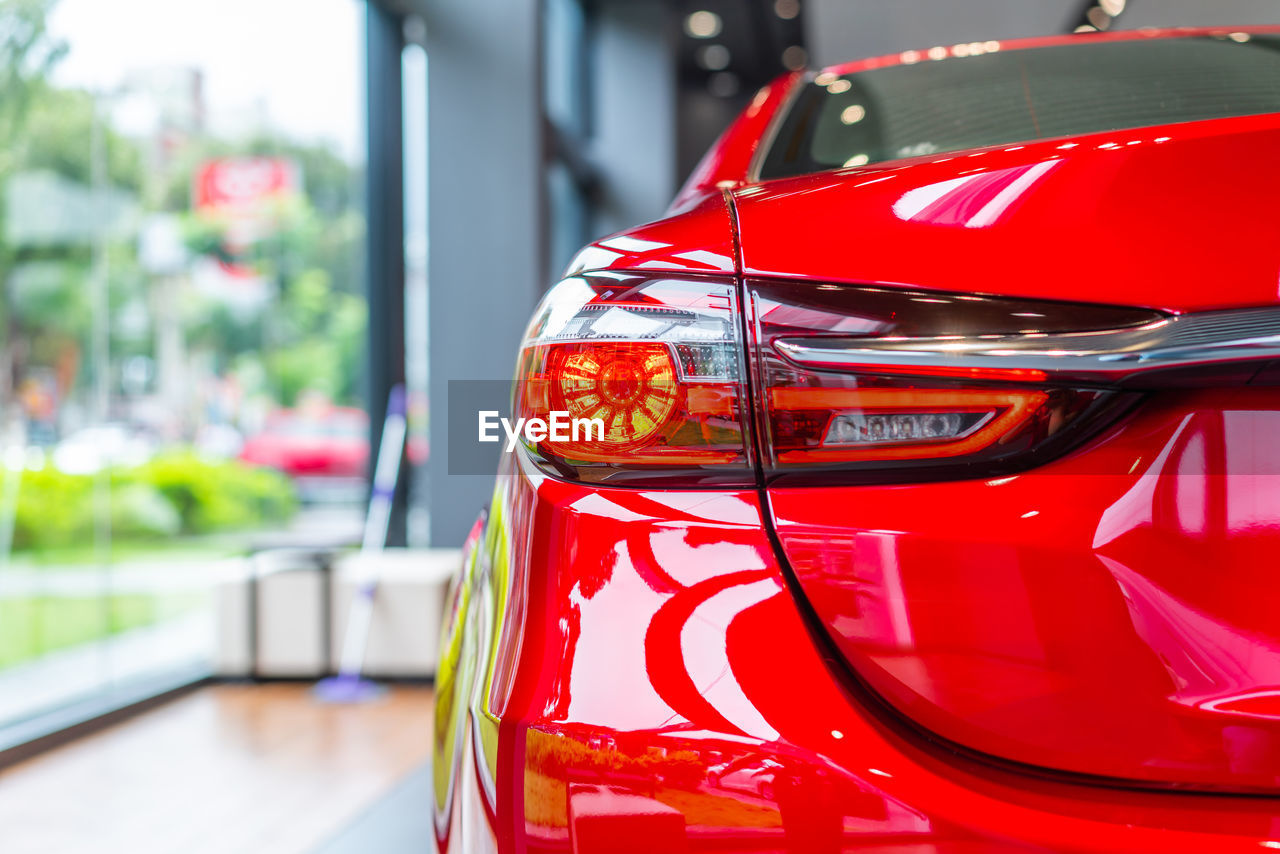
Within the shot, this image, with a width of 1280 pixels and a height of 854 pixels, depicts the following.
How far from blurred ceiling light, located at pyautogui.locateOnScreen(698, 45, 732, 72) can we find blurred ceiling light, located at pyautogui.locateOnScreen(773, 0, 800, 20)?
85 centimetres

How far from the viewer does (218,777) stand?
2.48 m

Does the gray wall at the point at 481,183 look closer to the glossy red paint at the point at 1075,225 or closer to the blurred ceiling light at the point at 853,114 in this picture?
the blurred ceiling light at the point at 853,114

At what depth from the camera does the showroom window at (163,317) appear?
9.04 ft

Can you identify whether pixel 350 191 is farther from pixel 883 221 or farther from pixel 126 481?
pixel 883 221

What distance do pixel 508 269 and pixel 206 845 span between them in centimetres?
259

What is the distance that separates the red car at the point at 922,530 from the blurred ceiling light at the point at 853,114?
1.69 feet

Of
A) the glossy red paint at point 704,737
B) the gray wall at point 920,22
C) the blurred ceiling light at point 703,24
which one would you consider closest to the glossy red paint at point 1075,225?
the glossy red paint at point 704,737

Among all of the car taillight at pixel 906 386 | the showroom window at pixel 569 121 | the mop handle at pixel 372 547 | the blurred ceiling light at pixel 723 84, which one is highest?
the blurred ceiling light at pixel 723 84

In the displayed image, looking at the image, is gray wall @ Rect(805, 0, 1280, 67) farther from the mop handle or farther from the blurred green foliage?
the blurred green foliage

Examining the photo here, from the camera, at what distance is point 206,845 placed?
2.05 metres

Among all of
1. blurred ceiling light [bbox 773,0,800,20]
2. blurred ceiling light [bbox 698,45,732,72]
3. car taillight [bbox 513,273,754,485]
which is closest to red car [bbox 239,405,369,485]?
car taillight [bbox 513,273,754,485]

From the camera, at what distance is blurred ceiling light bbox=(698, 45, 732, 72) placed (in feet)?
30.9

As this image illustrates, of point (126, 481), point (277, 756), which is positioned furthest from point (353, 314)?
point (277, 756)

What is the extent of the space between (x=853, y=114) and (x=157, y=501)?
302 centimetres
